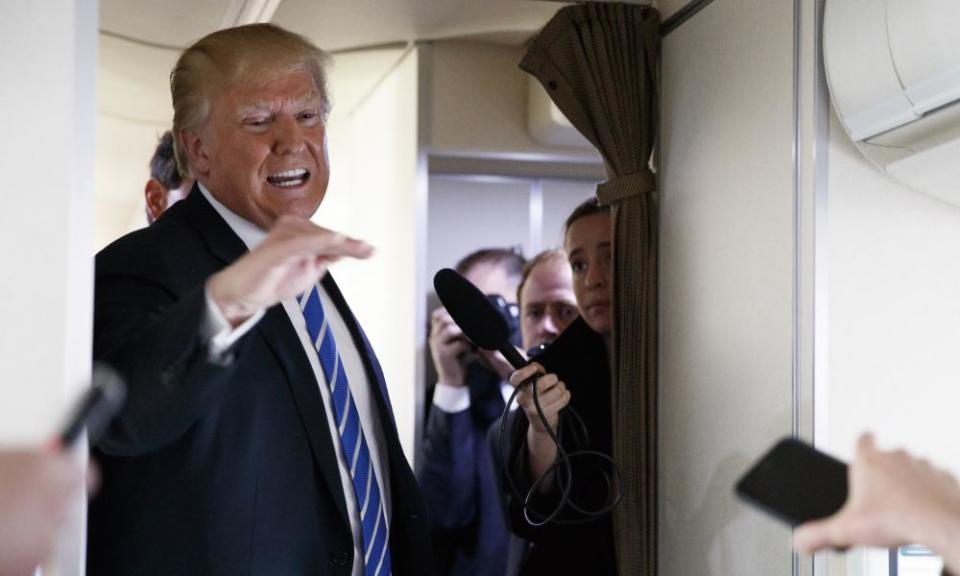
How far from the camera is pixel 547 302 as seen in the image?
9.47 ft

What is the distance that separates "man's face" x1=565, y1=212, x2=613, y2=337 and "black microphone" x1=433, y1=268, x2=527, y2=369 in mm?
489

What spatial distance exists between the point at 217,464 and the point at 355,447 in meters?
0.22

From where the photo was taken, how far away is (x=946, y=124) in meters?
1.69

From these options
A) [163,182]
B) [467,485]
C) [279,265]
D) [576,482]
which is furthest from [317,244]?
[467,485]

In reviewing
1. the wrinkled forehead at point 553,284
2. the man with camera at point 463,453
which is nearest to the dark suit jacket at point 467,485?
the man with camera at point 463,453

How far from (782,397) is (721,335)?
0.77 feet

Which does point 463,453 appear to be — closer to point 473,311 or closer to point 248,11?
point 473,311

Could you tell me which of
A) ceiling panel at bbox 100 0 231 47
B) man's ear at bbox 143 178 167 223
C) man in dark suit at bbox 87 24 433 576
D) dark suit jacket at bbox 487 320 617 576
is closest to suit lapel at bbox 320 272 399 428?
man in dark suit at bbox 87 24 433 576

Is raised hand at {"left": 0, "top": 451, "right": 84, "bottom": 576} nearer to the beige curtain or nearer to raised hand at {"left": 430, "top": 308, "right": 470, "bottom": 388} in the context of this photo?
the beige curtain

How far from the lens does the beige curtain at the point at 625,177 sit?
2.34 m

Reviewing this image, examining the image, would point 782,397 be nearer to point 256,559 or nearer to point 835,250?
point 835,250

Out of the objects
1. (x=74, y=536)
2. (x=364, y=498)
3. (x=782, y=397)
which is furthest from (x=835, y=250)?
(x=74, y=536)

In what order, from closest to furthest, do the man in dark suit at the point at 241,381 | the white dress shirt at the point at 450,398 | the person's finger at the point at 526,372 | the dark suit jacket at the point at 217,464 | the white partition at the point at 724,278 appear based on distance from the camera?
the man in dark suit at the point at 241,381 → the dark suit jacket at the point at 217,464 → the white partition at the point at 724,278 → the person's finger at the point at 526,372 → the white dress shirt at the point at 450,398

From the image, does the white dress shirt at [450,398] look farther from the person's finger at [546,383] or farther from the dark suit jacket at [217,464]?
the dark suit jacket at [217,464]
